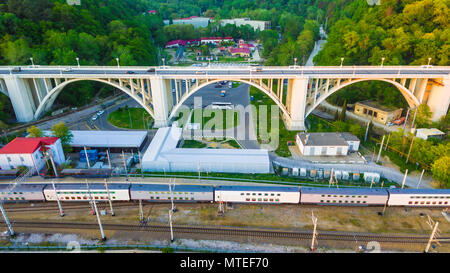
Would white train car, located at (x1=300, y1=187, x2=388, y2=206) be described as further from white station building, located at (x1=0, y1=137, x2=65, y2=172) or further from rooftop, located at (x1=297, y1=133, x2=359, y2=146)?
white station building, located at (x1=0, y1=137, x2=65, y2=172)

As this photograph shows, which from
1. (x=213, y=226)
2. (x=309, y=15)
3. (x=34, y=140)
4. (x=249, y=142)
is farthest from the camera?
(x=309, y=15)

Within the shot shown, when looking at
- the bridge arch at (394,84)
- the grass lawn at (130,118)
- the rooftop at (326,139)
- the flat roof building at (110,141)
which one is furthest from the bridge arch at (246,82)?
the flat roof building at (110,141)

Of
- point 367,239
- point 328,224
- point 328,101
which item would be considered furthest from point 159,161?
point 328,101

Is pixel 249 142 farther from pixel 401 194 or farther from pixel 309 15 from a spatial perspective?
pixel 309 15

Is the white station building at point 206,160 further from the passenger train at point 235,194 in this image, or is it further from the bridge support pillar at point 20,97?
the bridge support pillar at point 20,97

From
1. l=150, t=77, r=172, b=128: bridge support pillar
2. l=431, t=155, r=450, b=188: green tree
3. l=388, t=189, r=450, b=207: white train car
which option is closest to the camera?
l=388, t=189, r=450, b=207: white train car

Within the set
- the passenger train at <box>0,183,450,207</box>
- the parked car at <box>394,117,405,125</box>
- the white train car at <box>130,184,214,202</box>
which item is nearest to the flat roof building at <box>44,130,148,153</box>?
Result: the passenger train at <box>0,183,450,207</box>

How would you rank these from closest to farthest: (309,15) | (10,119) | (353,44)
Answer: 1. (10,119)
2. (353,44)
3. (309,15)
